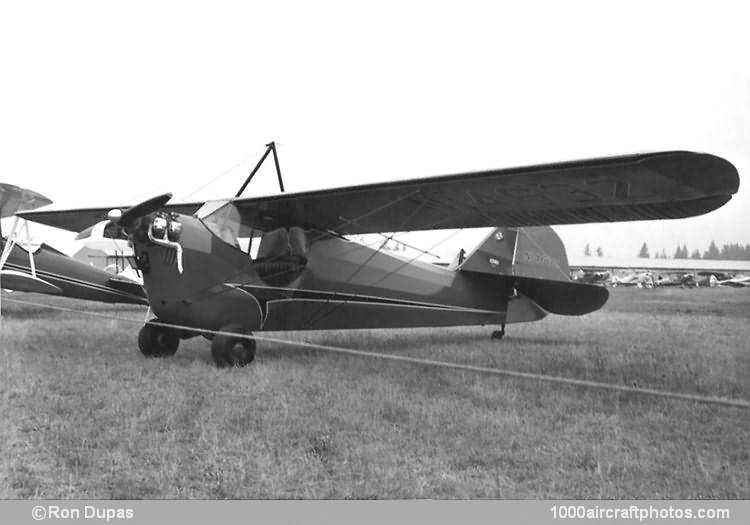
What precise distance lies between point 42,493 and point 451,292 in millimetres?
6741

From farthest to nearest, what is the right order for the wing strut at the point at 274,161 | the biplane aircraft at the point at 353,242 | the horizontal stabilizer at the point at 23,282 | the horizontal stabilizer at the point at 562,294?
the horizontal stabilizer at the point at 23,282 < the horizontal stabilizer at the point at 562,294 < the wing strut at the point at 274,161 < the biplane aircraft at the point at 353,242

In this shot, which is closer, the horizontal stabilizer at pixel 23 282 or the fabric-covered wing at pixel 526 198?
the fabric-covered wing at pixel 526 198

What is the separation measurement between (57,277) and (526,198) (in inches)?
438

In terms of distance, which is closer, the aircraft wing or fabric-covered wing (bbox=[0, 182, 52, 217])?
the aircraft wing

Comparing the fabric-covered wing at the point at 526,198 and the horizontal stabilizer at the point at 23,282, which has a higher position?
the fabric-covered wing at the point at 526,198

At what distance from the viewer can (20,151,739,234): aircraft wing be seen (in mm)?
4348

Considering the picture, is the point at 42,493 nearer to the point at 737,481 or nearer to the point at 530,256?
the point at 737,481

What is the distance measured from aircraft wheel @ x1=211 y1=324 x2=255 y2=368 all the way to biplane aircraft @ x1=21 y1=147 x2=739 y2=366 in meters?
0.01

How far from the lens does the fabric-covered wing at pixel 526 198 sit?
171 inches

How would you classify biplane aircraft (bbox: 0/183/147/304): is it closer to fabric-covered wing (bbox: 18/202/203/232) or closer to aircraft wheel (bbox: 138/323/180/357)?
fabric-covered wing (bbox: 18/202/203/232)

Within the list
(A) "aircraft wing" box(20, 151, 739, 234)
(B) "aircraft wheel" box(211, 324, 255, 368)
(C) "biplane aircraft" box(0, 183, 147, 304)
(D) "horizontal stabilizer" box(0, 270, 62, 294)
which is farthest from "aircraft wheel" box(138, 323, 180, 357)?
(D) "horizontal stabilizer" box(0, 270, 62, 294)

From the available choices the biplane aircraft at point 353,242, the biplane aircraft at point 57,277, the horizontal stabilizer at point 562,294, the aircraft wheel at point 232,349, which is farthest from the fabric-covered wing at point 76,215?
the horizontal stabilizer at point 562,294

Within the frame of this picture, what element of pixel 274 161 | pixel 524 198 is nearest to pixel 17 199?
pixel 274 161

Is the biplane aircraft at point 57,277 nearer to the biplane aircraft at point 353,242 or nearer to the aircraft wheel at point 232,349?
the biplane aircraft at point 353,242
